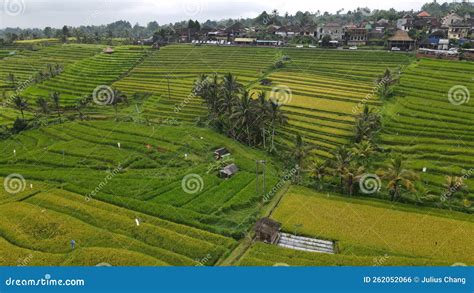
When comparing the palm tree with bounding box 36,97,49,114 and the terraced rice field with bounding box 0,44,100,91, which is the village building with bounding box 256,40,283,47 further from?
the palm tree with bounding box 36,97,49,114

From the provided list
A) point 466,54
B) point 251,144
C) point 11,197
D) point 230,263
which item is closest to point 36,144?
point 11,197

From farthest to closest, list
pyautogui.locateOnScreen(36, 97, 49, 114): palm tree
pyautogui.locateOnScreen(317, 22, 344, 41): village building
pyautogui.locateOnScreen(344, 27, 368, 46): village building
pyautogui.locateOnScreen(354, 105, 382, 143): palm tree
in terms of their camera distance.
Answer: pyautogui.locateOnScreen(317, 22, 344, 41): village building → pyautogui.locateOnScreen(344, 27, 368, 46): village building → pyautogui.locateOnScreen(36, 97, 49, 114): palm tree → pyautogui.locateOnScreen(354, 105, 382, 143): palm tree

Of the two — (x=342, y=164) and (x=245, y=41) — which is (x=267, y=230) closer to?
(x=342, y=164)

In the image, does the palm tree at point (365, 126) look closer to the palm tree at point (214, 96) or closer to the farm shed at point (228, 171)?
the farm shed at point (228, 171)

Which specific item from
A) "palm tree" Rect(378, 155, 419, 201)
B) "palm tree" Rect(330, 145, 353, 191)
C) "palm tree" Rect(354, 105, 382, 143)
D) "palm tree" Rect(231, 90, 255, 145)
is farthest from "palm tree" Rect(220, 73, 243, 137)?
"palm tree" Rect(378, 155, 419, 201)

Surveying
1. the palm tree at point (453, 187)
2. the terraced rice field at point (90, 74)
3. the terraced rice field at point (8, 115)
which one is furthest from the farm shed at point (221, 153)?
the terraced rice field at point (90, 74)
